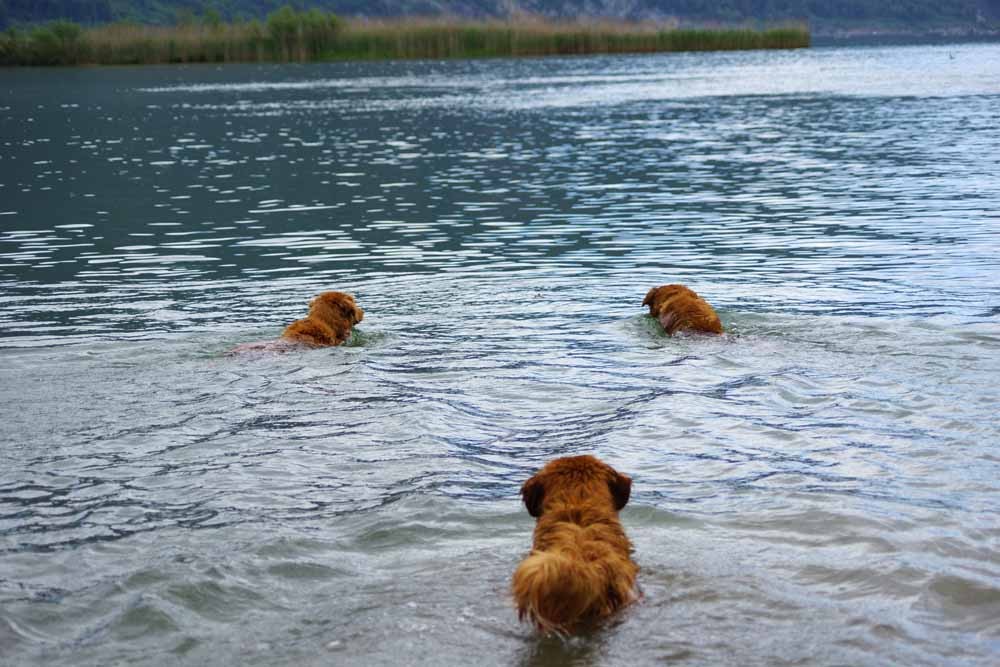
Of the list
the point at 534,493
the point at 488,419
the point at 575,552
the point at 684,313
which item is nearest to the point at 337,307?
the point at 488,419

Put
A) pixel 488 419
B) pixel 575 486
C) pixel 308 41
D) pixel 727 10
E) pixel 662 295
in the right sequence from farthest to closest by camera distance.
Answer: pixel 727 10, pixel 308 41, pixel 662 295, pixel 488 419, pixel 575 486

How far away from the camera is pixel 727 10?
7264 inches

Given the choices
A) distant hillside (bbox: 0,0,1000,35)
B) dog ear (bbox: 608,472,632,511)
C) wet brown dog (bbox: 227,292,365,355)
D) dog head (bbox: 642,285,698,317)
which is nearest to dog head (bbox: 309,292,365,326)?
wet brown dog (bbox: 227,292,365,355)

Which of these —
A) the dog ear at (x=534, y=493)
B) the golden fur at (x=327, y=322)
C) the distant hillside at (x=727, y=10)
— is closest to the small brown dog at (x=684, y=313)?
the golden fur at (x=327, y=322)

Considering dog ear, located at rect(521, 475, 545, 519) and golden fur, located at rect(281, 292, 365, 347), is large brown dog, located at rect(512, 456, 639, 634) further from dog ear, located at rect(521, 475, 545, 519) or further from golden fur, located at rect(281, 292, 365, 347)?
golden fur, located at rect(281, 292, 365, 347)

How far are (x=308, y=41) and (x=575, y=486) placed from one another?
224ft

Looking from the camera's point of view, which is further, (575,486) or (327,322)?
(327,322)

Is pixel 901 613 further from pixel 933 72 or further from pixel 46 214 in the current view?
pixel 933 72

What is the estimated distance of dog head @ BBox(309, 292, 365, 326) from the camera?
1082 cm

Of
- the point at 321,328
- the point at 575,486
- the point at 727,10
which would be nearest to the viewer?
the point at 575,486

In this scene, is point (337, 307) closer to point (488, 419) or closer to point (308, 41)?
point (488, 419)

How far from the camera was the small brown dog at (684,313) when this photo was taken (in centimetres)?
1065

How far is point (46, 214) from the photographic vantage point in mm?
21781

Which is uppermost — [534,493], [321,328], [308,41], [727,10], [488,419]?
[727,10]
